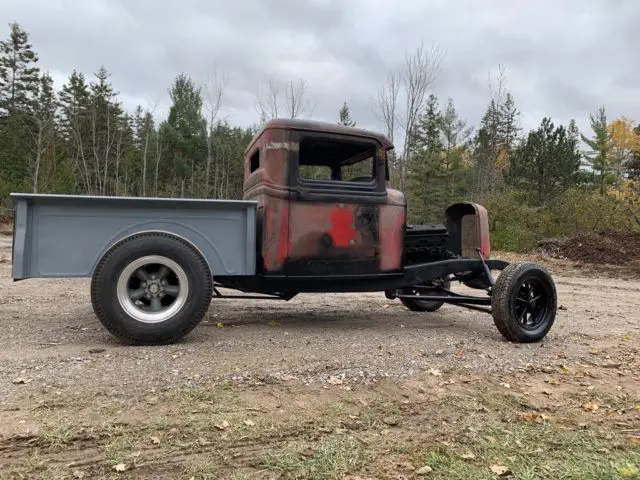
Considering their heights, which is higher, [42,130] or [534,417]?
[42,130]

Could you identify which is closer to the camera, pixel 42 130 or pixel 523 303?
pixel 523 303

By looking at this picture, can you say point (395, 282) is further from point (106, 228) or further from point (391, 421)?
point (106, 228)

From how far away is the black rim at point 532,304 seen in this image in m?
5.25

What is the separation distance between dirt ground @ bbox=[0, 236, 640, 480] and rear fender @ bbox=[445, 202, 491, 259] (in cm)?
106

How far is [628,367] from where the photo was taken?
14.5 ft

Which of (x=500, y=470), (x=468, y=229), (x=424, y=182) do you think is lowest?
(x=500, y=470)

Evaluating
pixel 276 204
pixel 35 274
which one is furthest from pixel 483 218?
pixel 35 274

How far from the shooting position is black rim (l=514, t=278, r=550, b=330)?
5.25 metres

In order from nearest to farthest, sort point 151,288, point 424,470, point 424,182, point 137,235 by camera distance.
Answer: point 424,470 < point 137,235 < point 151,288 < point 424,182

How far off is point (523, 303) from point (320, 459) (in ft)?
11.8

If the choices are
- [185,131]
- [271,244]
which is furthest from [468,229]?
[185,131]

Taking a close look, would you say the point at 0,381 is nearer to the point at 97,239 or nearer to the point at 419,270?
the point at 97,239

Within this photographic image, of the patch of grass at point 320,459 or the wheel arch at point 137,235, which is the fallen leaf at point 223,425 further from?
the wheel arch at point 137,235

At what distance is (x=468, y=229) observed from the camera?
6.13 m
